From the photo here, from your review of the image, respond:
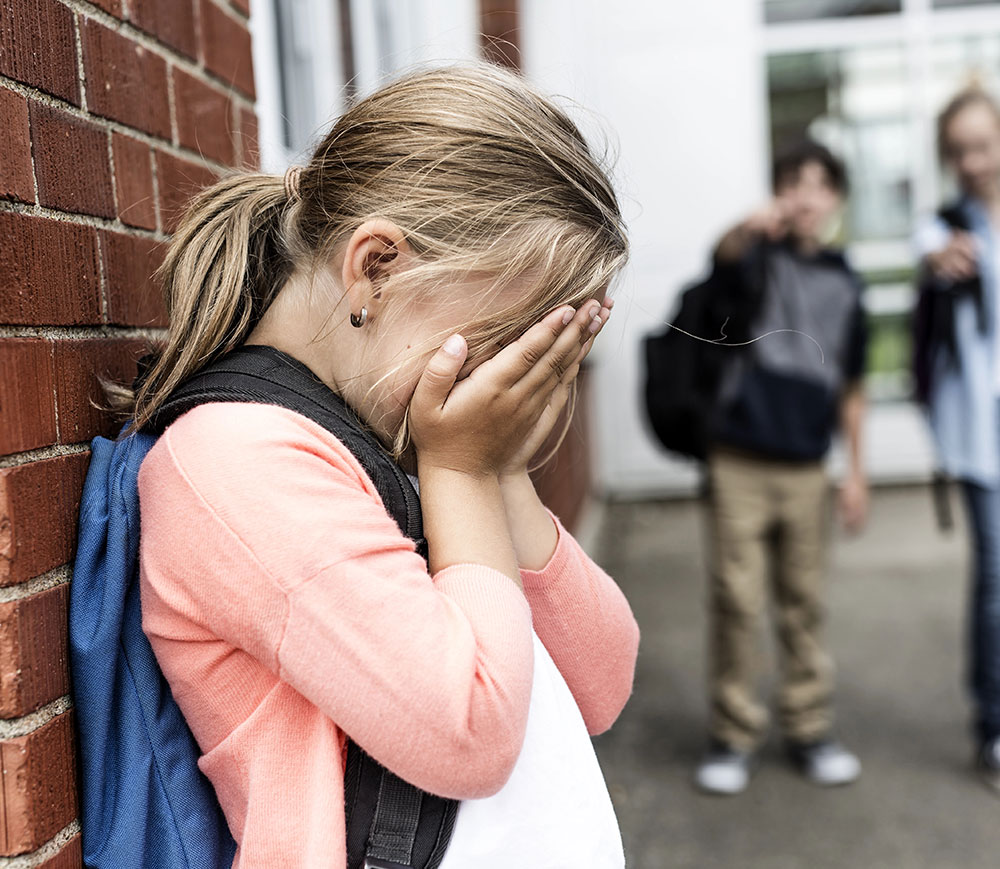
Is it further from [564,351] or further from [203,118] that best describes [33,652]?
[203,118]

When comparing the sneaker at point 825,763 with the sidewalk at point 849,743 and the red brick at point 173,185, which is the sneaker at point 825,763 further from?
the red brick at point 173,185

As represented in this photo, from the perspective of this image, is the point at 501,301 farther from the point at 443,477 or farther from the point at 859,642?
the point at 859,642

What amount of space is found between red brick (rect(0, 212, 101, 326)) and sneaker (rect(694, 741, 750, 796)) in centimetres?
296

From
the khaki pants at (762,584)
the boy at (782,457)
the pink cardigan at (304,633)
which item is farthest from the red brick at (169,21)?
the khaki pants at (762,584)

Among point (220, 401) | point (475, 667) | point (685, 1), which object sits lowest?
point (475, 667)

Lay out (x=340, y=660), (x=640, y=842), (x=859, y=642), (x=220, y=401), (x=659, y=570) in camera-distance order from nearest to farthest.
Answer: (x=340, y=660)
(x=220, y=401)
(x=640, y=842)
(x=859, y=642)
(x=659, y=570)

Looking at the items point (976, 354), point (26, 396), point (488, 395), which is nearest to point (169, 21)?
point (26, 396)

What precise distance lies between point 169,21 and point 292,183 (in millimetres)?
411

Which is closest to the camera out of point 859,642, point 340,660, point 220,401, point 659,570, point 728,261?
point 340,660

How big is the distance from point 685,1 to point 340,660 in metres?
7.15

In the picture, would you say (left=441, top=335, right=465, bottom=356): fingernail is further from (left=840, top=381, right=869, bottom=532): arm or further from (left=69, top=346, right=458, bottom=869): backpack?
(left=840, top=381, right=869, bottom=532): arm

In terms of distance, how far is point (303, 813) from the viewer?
3.76 feet

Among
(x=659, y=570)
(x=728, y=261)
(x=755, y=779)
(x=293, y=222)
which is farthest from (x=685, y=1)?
(x=293, y=222)

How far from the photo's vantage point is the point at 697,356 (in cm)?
374
